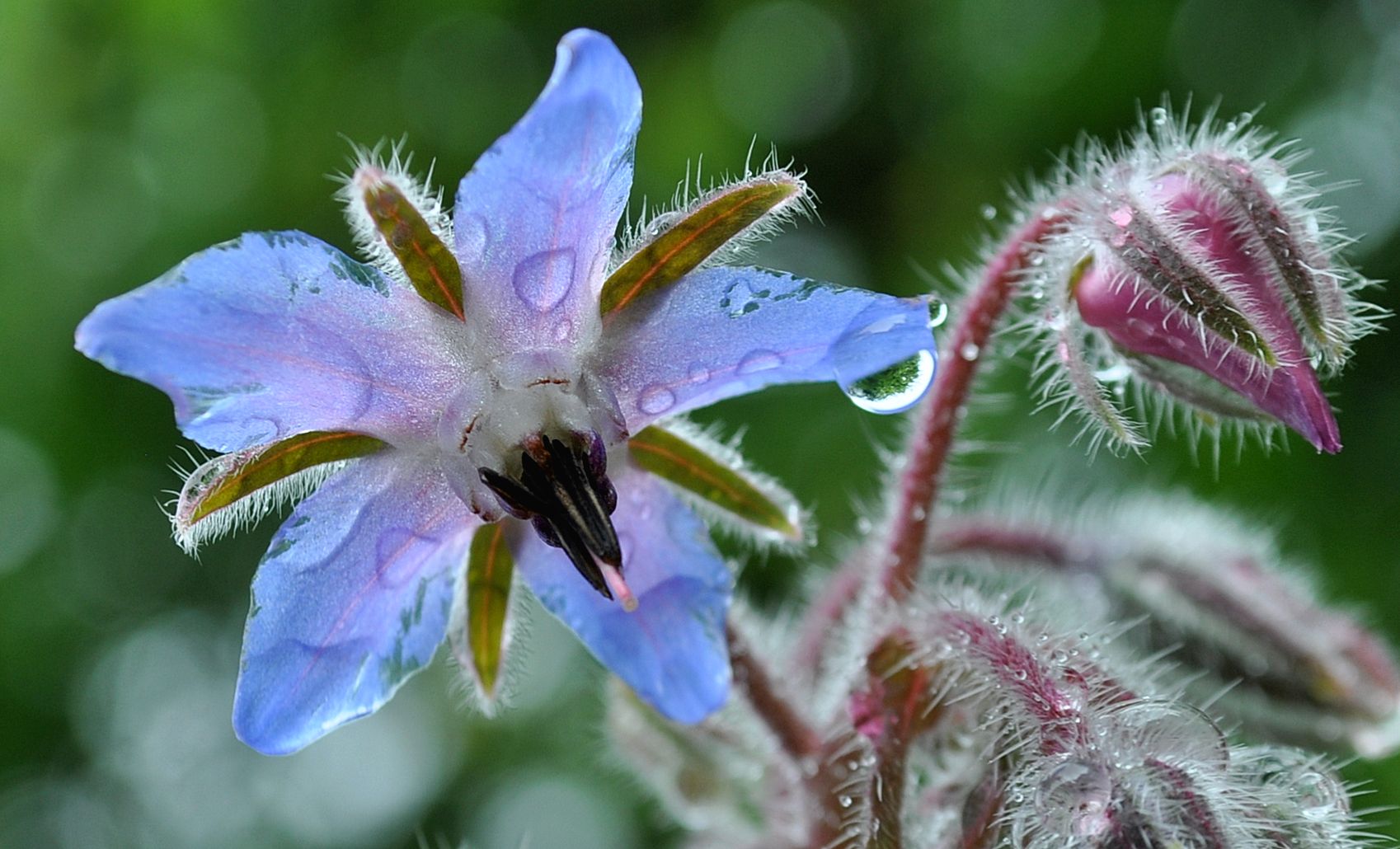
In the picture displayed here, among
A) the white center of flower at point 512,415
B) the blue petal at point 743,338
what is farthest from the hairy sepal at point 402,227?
the blue petal at point 743,338

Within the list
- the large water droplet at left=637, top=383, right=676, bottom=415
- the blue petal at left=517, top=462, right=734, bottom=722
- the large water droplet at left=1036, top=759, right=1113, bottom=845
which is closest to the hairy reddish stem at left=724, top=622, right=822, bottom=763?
the blue petal at left=517, top=462, right=734, bottom=722

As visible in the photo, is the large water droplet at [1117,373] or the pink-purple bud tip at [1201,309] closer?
the pink-purple bud tip at [1201,309]

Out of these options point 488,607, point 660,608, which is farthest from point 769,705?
point 488,607

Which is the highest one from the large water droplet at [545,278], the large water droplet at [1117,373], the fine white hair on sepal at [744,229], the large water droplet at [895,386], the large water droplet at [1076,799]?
the large water droplet at [1117,373]

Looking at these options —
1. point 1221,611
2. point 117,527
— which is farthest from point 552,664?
point 1221,611

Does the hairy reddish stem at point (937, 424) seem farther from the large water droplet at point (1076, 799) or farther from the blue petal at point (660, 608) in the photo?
→ the large water droplet at point (1076, 799)

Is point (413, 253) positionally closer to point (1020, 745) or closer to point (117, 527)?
point (1020, 745)
